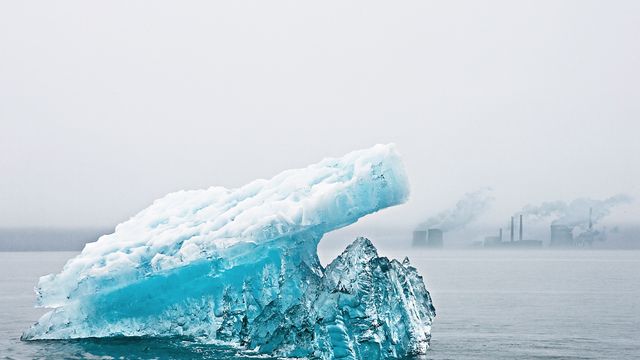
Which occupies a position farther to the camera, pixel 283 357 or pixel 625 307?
pixel 625 307

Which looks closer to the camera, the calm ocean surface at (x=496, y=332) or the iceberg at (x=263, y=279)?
the iceberg at (x=263, y=279)

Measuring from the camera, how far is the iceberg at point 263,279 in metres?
30.2

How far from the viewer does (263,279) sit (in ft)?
109

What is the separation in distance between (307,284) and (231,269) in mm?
3069

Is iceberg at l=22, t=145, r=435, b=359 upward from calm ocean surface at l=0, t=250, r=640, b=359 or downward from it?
upward

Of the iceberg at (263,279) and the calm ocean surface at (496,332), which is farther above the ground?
the iceberg at (263,279)

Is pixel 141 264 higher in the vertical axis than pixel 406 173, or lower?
lower

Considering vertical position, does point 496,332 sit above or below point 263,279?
below

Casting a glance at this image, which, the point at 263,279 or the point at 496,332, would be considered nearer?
the point at 263,279

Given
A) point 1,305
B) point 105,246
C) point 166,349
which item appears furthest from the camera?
point 1,305

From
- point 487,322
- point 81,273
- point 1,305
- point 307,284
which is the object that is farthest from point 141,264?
point 1,305

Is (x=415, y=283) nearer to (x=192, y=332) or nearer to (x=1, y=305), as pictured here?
(x=192, y=332)

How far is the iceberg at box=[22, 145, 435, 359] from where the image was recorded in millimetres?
30234

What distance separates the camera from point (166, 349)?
31875mm
